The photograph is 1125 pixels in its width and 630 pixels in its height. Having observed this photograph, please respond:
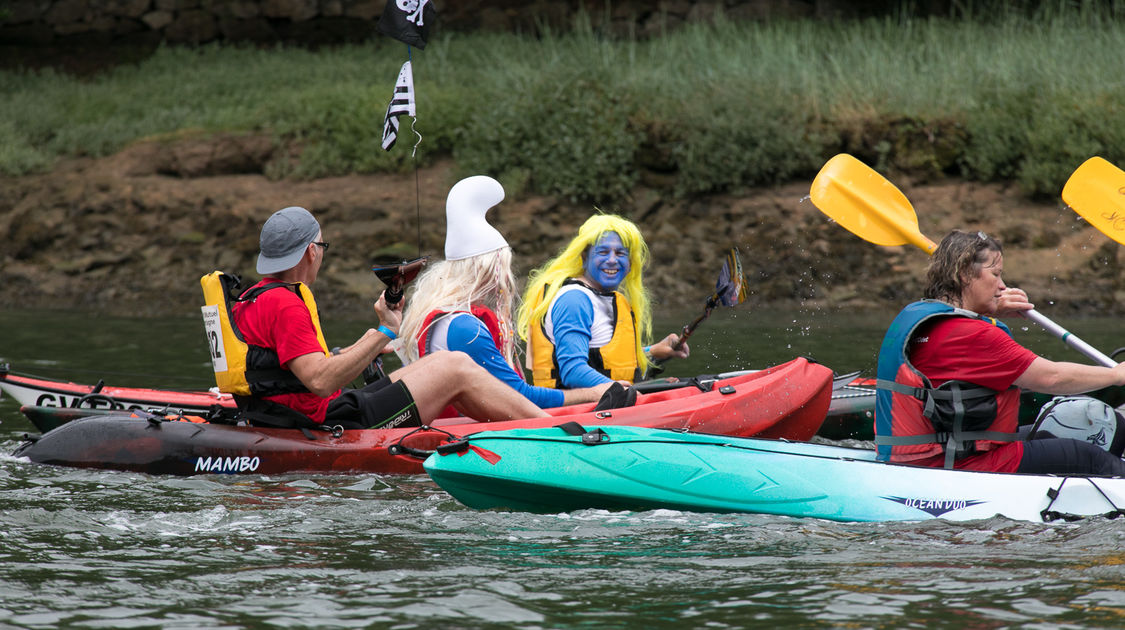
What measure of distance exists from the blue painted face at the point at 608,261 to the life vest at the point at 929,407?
74.8 inches

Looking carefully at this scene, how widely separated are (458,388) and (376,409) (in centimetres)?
38

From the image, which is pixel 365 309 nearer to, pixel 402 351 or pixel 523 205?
pixel 523 205

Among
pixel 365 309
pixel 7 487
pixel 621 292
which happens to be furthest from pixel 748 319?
pixel 7 487

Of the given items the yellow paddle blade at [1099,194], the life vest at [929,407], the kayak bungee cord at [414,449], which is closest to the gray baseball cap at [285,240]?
the kayak bungee cord at [414,449]

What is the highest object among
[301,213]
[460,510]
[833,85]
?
[833,85]

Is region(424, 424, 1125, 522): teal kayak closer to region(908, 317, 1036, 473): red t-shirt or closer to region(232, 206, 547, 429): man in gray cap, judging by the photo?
region(908, 317, 1036, 473): red t-shirt

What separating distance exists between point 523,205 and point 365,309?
202 cm

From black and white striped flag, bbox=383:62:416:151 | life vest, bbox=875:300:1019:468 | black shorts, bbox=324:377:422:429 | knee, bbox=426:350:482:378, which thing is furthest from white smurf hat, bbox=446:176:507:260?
life vest, bbox=875:300:1019:468

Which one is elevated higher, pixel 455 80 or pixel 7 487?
pixel 455 80

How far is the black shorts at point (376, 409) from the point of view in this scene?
5203 millimetres

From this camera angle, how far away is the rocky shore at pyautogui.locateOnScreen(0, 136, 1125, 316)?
11.6 meters

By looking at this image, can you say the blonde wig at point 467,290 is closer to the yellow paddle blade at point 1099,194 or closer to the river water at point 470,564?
the river water at point 470,564

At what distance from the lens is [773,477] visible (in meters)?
4.29

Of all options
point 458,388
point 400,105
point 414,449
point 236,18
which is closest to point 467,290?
point 458,388
